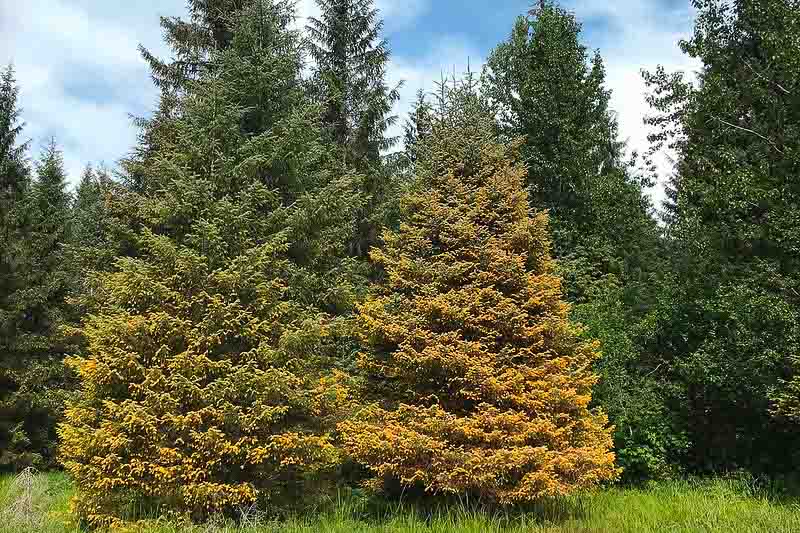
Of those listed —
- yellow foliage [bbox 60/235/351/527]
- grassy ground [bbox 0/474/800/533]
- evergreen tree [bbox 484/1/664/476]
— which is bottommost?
grassy ground [bbox 0/474/800/533]

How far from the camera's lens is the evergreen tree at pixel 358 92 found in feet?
60.2

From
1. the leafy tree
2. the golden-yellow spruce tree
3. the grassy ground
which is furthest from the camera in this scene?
the leafy tree

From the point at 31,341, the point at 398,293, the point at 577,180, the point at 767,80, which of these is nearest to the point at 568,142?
the point at 577,180

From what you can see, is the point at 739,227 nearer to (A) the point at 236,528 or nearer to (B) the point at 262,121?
(B) the point at 262,121

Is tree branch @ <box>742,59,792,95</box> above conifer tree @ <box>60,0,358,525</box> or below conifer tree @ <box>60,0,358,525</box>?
above

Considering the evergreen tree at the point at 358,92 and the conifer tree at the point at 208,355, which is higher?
the evergreen tree at the point at 358,92

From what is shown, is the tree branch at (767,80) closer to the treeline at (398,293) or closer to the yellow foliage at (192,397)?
the treeline at (398,293)

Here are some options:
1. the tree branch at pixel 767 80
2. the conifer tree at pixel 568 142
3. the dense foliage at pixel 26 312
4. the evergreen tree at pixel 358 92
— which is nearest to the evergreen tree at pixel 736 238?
the tree branch at pixel 767 80

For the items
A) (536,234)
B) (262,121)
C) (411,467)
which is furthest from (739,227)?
(262,121)

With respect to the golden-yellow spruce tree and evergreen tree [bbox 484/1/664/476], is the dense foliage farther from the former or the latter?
evergreen tree [bbox 484/1/664/476]

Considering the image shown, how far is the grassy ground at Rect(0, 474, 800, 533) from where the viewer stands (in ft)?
27.6

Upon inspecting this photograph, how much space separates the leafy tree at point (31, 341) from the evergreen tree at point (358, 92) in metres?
9.28

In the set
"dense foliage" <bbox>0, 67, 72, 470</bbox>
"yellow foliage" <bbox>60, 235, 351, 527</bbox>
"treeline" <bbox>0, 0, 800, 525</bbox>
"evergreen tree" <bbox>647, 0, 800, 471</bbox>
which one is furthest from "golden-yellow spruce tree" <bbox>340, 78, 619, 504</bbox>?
"dense foliage" <bbox>0, 67, 72, 470</bbox>

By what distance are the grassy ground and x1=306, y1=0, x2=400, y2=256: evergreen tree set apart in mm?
9632
